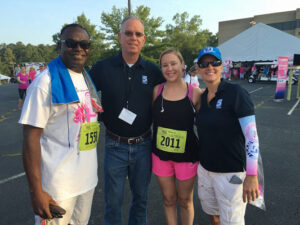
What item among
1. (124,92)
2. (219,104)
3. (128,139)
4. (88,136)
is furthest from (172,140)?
(88,136)

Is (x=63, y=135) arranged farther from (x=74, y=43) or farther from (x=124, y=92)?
(x=124, y=92)

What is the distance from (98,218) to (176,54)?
2.28 metres

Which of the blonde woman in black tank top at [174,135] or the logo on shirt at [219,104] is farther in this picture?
the blonde woman in black tank top at [174,135]

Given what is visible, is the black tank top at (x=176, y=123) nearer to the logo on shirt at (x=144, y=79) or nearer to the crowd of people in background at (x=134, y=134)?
the crowd of people in background at (x=134, y=134)

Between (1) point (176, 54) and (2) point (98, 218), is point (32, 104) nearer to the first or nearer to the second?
(1) point (176, 54)

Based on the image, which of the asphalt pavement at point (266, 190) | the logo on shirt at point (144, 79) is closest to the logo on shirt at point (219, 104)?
the logo on shirt at point (144, 79)

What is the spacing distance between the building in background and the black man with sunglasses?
2246 inches

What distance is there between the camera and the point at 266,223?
2561 millimetres

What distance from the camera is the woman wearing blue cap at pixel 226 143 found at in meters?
1.73

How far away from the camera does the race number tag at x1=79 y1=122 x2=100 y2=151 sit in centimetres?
160

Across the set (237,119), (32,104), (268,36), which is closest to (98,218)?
(32,104)

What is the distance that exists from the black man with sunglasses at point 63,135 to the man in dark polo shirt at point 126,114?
42 centimetres

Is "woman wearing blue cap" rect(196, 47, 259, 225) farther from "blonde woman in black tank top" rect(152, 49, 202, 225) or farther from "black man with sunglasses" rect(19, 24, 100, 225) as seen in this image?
"black man with sunglasses" rect(19, 24, 100, 225)

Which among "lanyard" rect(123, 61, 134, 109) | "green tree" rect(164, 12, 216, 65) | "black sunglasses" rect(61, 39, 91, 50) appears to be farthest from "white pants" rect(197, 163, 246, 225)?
"green tree" rect(164, 12, 216, 65)
